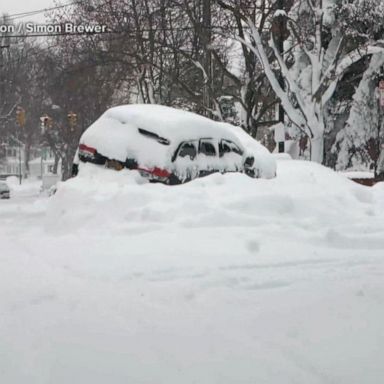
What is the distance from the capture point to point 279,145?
22375 mm

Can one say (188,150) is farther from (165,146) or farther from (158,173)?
(158,173)

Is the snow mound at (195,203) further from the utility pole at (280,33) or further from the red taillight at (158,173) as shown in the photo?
the utility pole at (280,33)

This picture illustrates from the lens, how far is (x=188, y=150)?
444 inches

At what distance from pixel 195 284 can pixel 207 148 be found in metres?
6.24

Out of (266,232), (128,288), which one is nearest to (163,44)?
(266,232)

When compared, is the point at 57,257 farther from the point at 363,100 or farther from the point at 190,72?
the point at 190,72

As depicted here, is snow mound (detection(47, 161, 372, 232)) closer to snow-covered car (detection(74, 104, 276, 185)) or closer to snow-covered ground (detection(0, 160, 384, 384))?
snow-covered ground (detection(0, 160, 384, 384))

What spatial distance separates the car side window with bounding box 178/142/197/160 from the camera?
11062mm

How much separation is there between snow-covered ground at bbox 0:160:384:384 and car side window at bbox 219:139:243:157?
1.78m

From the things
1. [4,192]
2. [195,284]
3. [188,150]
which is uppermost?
[188,150]

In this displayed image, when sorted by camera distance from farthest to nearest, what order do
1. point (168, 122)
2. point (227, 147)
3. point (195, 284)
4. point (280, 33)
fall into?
point (280, 33) → point (227, 147) → point (168, 122) → point (195, 284)

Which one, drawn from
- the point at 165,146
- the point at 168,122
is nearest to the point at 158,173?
the point at 165,146

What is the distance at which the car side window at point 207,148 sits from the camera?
11602 millimetres

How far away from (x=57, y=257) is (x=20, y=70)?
42451 mm
